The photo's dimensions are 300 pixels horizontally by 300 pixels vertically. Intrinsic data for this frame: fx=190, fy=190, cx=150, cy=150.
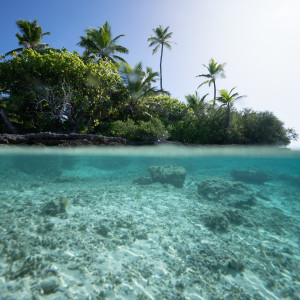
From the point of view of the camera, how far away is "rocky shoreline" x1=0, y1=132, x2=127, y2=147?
12.0 metres

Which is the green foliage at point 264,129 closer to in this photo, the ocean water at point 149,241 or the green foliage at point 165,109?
the green foliage at point 165,109

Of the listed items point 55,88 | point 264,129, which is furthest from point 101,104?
point 264,129

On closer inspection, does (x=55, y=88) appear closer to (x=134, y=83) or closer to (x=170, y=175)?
(x=134, y=83)

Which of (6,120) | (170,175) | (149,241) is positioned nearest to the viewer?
(149,241)

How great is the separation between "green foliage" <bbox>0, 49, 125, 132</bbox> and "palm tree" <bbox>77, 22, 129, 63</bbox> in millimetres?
3694

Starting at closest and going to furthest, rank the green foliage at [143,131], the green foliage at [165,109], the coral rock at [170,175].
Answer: the coral rock at [170,175]
the green foliage at [143,131]
the green foliage at [165,109]

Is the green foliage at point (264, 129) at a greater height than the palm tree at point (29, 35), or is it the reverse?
the palm tree at point (29, 35)

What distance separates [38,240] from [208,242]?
4.00 m

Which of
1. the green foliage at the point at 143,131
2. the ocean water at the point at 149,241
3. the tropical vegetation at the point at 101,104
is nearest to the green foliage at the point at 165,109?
the tropical vegetation at the point at 101,104

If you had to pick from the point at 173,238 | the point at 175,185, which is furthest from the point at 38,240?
the point at 175,185

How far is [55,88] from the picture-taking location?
17047 millimetres

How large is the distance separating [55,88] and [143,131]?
8.78 metres

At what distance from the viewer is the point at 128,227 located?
17.0ft

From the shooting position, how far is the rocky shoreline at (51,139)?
12.0 metres
